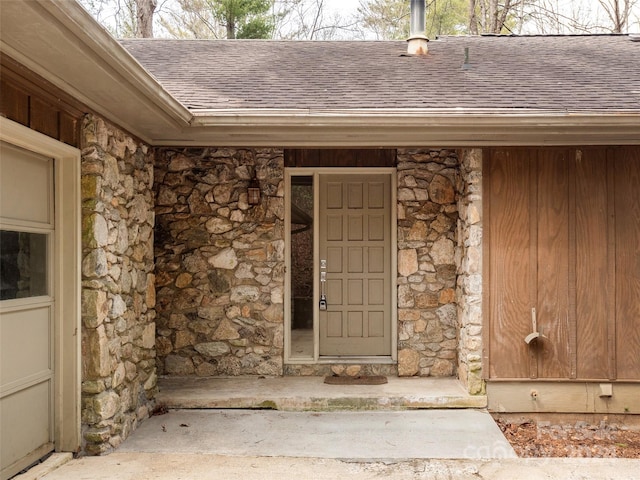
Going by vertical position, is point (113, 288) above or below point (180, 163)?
below

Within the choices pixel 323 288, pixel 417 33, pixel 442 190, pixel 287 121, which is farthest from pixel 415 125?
pixel 417 33

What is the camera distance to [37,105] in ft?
9.52

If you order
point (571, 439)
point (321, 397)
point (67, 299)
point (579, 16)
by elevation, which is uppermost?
point (579, 16)

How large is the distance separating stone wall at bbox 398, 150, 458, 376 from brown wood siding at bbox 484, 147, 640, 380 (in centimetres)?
54

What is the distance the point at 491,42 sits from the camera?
634 centimetres

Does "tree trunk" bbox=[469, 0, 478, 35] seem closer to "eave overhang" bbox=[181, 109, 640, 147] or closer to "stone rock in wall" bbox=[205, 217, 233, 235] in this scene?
"eave overhang" bbox=[181, 109, 640, 147]

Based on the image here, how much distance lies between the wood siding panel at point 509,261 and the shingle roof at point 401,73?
1.90ft

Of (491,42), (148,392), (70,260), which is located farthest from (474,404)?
(491,42)

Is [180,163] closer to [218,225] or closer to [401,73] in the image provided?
[218,225]

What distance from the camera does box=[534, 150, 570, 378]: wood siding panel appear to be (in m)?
4.43

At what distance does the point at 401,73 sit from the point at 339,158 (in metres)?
0.99

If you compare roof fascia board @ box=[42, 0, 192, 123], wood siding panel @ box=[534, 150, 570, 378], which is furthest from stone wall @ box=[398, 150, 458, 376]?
roof fascia board @ box=[42, 0, 192, 123]

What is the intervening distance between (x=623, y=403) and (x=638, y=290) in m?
0.94

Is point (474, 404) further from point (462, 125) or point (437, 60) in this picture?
point (437, 60)
